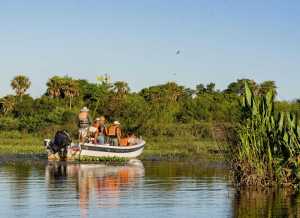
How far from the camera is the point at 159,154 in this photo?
32.7 meters

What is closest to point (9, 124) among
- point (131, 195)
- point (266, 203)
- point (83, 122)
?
point (83, 122)

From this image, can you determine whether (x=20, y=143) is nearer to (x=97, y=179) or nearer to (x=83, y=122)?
(x=83, y=122)

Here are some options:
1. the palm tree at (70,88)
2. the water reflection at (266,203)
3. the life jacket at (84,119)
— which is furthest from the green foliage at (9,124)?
the water reflection at (266,203)

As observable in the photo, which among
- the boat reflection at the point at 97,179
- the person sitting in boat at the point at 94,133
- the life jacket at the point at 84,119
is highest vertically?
the life jacket at the point at 84,119

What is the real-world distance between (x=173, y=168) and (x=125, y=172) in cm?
239

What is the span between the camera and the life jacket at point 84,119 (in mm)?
28375

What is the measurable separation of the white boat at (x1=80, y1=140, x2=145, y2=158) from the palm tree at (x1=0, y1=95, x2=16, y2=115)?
31.6 metres

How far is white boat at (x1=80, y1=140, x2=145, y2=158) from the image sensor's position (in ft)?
91.2

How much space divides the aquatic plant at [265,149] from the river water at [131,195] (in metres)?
0.57

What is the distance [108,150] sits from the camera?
93.5 feet

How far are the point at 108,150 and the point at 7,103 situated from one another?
113 feet

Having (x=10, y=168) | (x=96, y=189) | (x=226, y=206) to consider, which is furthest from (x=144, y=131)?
(x=226, y=206)

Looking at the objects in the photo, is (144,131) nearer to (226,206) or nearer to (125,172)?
(125,172)

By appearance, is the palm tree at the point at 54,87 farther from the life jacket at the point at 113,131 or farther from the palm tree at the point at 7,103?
the life jacket at the point at 113,131
